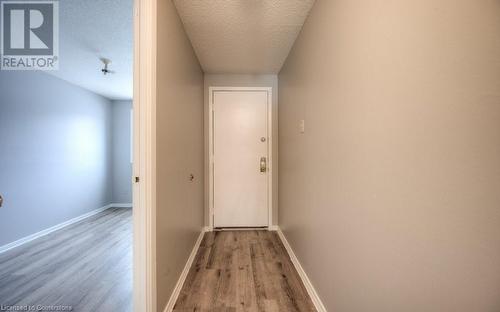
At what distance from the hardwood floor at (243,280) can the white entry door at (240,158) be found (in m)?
0.50

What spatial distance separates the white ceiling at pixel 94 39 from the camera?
163 centimetres

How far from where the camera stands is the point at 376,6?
2.77 feet

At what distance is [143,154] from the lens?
3.73 feet

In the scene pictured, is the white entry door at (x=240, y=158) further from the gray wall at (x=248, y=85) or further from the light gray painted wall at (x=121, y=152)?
the light gray painted wall at (x=121, y=152)

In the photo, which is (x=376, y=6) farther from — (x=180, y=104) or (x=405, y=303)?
(x=180, y=104)

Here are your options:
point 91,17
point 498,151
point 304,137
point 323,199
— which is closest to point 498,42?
point 498,151

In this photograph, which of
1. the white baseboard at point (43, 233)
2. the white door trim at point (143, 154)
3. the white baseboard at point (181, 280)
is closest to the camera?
the white door trim at point (143, 154)

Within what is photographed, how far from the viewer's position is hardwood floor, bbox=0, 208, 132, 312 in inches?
60.2

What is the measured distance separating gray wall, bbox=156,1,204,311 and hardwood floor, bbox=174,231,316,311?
200mm
